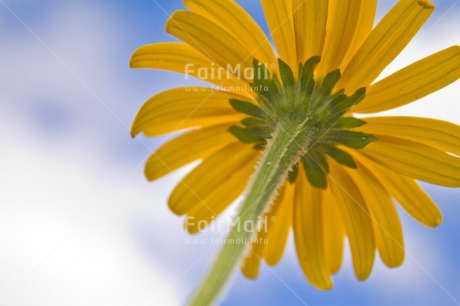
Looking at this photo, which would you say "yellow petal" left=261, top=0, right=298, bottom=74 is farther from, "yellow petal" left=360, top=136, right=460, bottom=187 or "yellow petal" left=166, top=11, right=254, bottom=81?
"yellow petal" left=360, top=136, right=460, bottom=187

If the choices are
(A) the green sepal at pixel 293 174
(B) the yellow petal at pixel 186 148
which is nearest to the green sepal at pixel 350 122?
(A) the green sepal at pixel 293 174

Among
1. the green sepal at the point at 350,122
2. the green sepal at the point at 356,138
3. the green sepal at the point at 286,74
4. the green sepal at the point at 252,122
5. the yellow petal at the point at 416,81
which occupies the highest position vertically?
the yellow petal at the point at 416,81

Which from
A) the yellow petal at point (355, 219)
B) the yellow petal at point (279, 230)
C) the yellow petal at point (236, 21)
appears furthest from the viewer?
the yellow petal at point (279, 230)

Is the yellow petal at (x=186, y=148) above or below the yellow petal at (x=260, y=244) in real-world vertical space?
above

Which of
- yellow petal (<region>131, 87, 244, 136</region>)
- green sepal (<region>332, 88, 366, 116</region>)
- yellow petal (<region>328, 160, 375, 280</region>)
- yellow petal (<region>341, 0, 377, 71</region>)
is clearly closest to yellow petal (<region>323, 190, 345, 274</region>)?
yellow petal (<region>328, 160, 375, 280</region>)

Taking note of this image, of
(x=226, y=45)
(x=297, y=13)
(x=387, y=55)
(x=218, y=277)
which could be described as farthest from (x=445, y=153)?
(x=218, y=277)

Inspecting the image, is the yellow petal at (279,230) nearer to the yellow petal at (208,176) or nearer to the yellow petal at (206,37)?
the yellow petal at (208,176)

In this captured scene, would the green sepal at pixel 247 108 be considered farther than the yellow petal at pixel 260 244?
No
